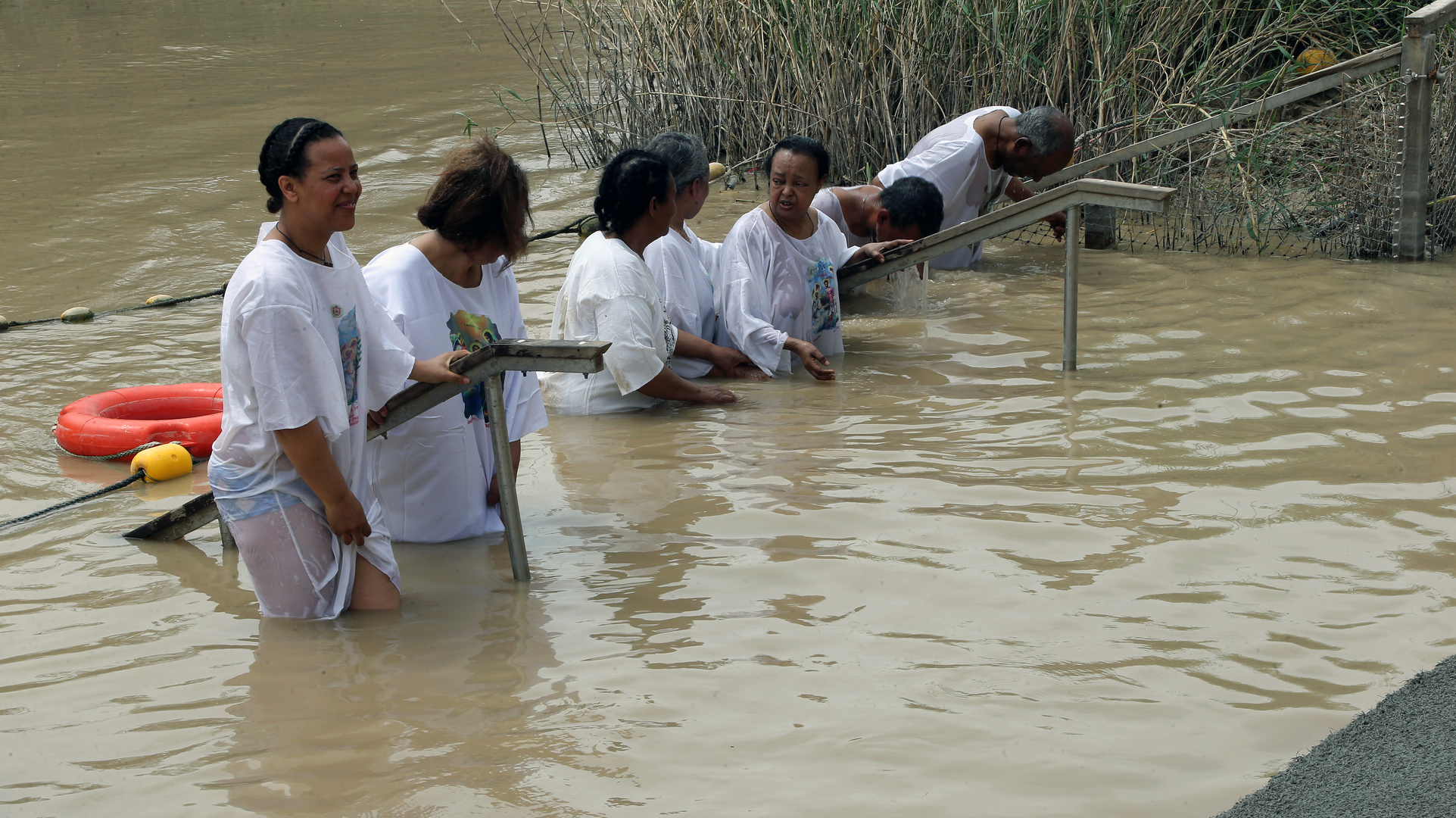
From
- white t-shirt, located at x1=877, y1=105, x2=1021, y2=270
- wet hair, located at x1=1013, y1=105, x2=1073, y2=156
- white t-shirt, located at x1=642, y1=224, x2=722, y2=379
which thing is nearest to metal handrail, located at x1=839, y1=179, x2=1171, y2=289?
white t-shirt, located at x1=642, y1=224, x2=722, y2=379

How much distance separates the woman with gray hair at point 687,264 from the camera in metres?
5.04

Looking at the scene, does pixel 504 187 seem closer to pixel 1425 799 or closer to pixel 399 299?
pixel 399 299

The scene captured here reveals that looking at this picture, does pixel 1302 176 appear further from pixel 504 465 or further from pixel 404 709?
pixel 404 709

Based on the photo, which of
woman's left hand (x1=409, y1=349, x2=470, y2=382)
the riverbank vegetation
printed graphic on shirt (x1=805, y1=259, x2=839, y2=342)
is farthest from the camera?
the riverbank vegetation

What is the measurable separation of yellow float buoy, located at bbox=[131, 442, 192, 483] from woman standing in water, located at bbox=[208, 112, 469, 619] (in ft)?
5.54

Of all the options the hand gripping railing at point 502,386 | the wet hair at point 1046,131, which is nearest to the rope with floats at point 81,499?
the hand gripping railing at point 502,386

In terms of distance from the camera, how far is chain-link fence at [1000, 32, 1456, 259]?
6.58 metres

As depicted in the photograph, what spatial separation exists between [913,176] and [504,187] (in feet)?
11.4

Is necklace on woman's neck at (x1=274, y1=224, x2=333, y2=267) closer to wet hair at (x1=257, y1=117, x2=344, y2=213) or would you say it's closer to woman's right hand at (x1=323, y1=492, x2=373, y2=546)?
wet hair at (x1=257, y1=117, x2=344, y2=213)

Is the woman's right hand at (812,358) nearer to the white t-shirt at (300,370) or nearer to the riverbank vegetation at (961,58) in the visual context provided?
the white t-shirt at (300,370)

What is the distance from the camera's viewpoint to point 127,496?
4410 mm

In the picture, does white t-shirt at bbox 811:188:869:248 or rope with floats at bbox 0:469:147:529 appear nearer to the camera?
rope with floats at bbox 0:469:147:529

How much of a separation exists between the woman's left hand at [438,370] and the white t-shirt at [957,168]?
12.6 feet

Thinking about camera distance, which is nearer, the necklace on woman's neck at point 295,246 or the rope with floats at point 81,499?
the necklace on woman's neck at point 295,246
